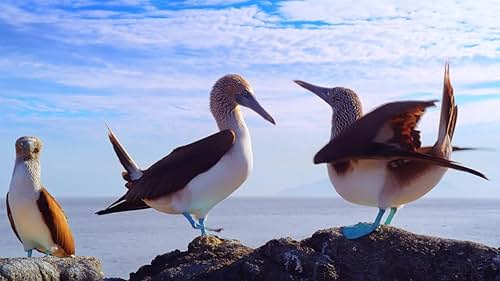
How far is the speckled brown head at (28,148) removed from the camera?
10953 millimetres

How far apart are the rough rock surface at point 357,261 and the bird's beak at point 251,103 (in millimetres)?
2248

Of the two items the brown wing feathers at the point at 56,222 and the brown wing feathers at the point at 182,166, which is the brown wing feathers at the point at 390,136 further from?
the brown wing feathers at the point at 56,222

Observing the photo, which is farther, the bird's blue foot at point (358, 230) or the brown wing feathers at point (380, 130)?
the brown wing feathers at point (380, 130)

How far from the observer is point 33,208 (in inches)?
427

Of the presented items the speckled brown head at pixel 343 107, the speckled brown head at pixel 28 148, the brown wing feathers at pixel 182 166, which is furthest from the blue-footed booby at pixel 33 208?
the speckled brown head at pixel 343 107

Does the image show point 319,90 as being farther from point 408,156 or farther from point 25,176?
point 25,176

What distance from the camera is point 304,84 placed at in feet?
26.8

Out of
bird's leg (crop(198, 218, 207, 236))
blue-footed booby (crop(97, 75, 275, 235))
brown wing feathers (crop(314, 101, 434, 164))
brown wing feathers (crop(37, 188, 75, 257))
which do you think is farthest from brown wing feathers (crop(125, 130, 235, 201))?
brown wing feathers (crop(37, 188, 75, 257))

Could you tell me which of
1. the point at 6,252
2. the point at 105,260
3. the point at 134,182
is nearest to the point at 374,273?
the point at 134,182

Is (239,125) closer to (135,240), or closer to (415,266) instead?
(415,266)

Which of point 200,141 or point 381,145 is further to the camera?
point 200,141

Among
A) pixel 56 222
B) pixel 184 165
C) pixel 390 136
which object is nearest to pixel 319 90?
pixel 390 136

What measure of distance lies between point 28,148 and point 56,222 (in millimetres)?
1060

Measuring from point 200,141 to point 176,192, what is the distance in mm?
576
